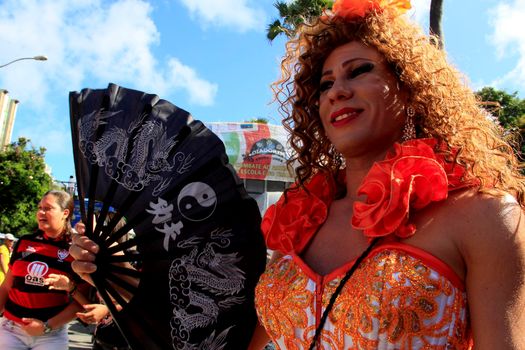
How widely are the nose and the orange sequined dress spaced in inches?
12.1

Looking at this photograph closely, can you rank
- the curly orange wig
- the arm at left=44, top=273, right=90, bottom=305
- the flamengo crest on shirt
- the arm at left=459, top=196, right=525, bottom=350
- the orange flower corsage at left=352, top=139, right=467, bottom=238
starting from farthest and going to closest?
the flamengo crest on shirt < the arm at left=44, top=273, right=90, bottom=305 < the curly orange wig < the orange flower corsage at left=352, top=139, right=467, bottom=238 < the arm at left=459, top=196, right=525, bottom=350

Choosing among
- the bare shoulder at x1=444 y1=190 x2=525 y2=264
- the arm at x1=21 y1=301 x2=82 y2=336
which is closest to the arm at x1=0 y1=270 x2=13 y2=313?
the arm at x1=21 y1=301 x2=82 y2=336

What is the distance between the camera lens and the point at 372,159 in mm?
1709

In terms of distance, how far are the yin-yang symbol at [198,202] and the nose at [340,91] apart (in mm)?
677

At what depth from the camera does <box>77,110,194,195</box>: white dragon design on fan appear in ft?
6.59

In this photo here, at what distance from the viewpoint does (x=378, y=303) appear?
127cm

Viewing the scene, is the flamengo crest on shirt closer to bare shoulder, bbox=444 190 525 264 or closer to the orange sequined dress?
the orange sequined dress

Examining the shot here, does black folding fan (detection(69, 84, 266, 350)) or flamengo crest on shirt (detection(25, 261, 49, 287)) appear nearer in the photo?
black folding fan (detection(69, 84, 266, 350))

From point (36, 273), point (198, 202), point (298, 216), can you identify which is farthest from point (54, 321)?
point (298, 216)

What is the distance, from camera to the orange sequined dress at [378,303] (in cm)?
123

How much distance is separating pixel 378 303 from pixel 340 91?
0.77m

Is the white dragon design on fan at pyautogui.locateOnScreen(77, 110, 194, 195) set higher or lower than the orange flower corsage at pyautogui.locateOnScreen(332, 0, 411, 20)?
lower

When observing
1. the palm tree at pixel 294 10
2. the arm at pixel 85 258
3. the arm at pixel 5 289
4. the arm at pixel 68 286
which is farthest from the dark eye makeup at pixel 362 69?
the palm tree at pixel 294 10

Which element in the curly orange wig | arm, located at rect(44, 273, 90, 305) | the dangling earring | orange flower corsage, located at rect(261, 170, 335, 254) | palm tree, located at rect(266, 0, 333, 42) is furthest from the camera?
palm tree, located at rect(266, 0, 333, 42)
